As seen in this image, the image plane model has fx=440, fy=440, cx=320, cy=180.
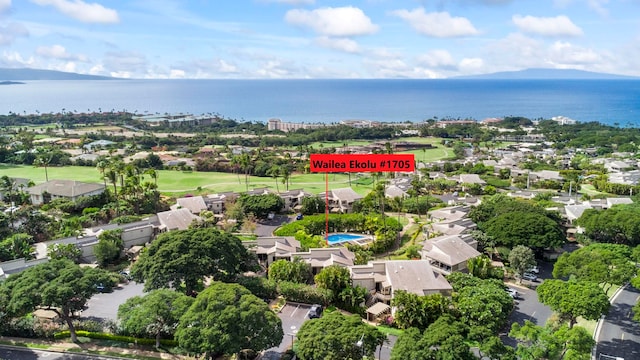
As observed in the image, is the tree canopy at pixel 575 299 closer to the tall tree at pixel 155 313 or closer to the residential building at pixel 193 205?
the tall tree at pixel 155 313

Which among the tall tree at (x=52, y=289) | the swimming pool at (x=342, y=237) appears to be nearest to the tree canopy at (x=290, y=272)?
the swimming pool at (x=342, y=237)

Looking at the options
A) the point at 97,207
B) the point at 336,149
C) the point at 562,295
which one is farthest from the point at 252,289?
the point at 336,149

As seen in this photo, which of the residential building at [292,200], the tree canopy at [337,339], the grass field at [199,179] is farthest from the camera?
the grass field at [199,179]

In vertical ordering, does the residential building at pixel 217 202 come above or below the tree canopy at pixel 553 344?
above

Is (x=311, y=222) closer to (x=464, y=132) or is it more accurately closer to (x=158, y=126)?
(x=464, y=132)

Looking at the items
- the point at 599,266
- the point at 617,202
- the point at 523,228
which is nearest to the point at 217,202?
the point at 523,228

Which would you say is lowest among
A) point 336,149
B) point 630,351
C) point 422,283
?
point 630,351

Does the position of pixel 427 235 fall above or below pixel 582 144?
below
